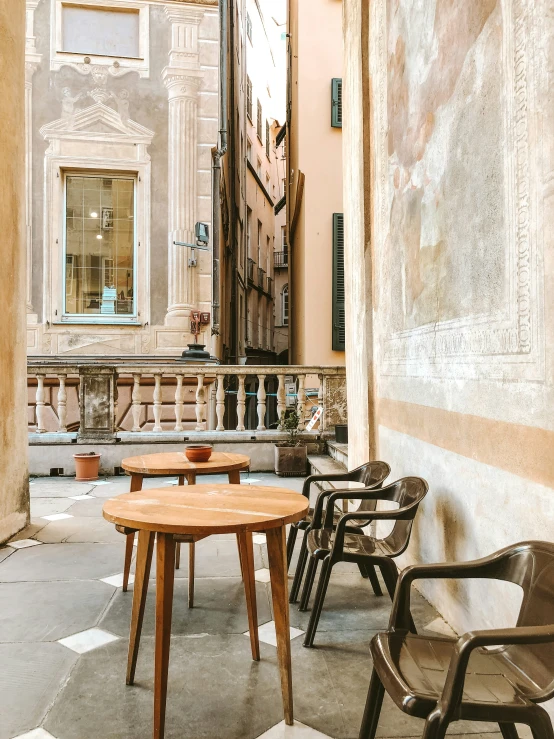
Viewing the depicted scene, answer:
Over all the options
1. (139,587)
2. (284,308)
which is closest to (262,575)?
(139,587)

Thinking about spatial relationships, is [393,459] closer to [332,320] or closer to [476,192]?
[476,192]

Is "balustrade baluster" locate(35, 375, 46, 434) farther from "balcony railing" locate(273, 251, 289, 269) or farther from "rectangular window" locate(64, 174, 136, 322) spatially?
"balcony railing" locate(273, 251, 289, 269)

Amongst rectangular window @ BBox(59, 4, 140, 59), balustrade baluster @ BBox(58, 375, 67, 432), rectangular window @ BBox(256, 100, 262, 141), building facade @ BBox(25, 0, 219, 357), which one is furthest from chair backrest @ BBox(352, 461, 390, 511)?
rectangular window @ BBox(256, 100, 262, 141)

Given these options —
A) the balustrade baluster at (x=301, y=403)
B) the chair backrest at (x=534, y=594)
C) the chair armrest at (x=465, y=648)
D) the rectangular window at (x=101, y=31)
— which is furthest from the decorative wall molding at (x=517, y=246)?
the rectangular window at (x=101, y=31)

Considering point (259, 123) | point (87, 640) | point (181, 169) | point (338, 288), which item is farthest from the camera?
point (259, 123)

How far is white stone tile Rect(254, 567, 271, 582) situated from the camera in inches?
126

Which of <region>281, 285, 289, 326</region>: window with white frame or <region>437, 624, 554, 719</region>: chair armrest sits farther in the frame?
→ <region>281, 285, 289, 326</region>: window with white frame

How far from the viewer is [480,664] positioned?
1.53 m

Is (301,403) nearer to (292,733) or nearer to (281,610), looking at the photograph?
(281,610)

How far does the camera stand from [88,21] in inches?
332

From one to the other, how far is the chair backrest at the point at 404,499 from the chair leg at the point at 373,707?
873mm

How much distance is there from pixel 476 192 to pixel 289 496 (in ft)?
4.68

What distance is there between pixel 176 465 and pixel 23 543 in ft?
5.57

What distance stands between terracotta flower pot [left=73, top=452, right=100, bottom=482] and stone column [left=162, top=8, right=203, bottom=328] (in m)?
2.81
